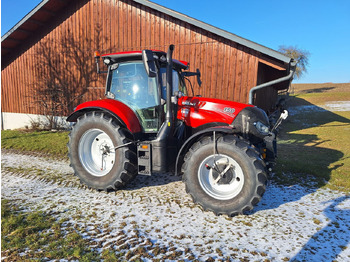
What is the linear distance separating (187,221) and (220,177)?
0.74 meters

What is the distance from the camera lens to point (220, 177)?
3045 mm

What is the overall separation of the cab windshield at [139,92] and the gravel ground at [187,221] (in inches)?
48.5

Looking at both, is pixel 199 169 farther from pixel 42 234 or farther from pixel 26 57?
pixel 26 57

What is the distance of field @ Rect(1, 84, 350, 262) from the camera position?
7.15 ft

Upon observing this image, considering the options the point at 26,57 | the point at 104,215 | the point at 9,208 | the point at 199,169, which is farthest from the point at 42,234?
the point at 26,57

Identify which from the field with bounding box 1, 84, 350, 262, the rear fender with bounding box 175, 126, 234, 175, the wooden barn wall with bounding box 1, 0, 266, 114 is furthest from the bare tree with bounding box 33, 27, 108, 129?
the rear fender with bounding box 175, 126, 234, 175

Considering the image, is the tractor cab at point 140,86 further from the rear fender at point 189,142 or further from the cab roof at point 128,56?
the rear fender at point 189,142

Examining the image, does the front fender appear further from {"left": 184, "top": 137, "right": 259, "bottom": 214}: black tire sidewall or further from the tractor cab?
{"left": 184, "top": 137, "right": 259, "bottom": 214}: black tire sidewall

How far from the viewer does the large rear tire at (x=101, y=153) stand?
349 cm

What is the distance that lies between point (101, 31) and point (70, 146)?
24.2 feet

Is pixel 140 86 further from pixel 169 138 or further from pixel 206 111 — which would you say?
pixel 206 111

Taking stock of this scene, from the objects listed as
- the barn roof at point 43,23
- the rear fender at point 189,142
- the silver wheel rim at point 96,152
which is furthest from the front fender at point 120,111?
the barn roof at point 43,23

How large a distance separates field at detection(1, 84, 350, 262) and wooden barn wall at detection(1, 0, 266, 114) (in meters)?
4.40

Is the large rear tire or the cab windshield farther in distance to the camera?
the cab windshield
